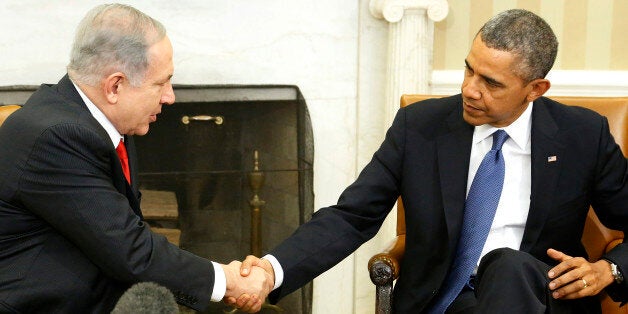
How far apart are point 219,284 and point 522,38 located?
43.0 inches

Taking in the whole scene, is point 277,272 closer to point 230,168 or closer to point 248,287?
point 248,287

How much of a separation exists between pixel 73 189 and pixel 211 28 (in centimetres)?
182

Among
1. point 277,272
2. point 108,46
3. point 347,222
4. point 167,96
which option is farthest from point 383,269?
point 108,46

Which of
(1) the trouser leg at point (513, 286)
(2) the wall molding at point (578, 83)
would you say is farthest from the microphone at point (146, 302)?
(2) the wall molding at point (578, 83)

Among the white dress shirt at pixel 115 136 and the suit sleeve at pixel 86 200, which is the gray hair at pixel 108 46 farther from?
the suit sleeve at pixel 86 200

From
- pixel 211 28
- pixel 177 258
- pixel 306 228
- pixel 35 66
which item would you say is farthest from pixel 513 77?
pixel 35 66

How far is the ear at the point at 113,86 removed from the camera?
7.72 feet

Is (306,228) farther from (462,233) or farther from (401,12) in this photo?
(401,12)

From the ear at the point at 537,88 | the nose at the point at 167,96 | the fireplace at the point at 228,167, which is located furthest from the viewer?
the fireplace at the point at 228,167

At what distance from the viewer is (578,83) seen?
410 centimetres

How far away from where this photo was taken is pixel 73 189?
222 centimetres

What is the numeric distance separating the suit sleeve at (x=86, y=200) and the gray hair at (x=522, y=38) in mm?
1103

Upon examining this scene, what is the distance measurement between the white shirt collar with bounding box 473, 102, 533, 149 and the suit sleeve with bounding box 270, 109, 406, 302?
0.75 ft

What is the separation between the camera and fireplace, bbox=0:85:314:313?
3869 millimetres
